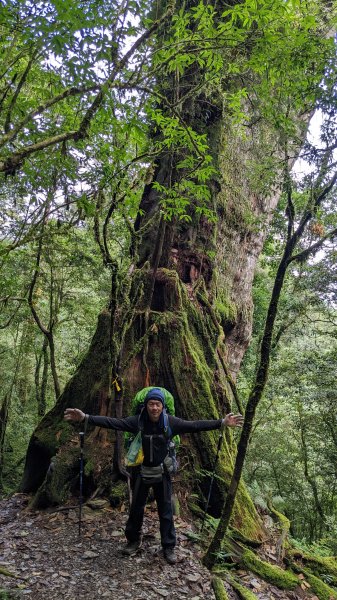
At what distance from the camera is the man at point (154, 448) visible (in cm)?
457

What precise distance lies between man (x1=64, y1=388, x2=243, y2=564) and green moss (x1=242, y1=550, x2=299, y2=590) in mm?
1019

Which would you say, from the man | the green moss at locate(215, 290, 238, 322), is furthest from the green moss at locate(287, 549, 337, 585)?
the green moss at locate(215, 290, 238, 322)

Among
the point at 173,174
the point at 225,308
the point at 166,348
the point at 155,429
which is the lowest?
the point at 155,429

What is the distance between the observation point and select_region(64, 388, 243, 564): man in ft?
15.0

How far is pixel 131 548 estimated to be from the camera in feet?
15.2

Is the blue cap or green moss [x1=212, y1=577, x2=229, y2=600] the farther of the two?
the blue cap

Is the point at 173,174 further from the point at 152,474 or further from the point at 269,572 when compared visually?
the point at 269,572

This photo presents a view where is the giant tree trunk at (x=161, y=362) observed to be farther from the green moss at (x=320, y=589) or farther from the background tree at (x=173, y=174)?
the green moss at (x=320, y=589)

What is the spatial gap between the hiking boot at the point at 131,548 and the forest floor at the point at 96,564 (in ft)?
0.17

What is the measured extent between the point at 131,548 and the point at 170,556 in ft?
1.47

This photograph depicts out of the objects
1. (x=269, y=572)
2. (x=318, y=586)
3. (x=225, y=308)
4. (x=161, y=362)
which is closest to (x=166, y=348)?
(x=161, y=362)

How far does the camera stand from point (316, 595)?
5000mm

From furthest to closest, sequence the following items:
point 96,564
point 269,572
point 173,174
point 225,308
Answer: point 225,308 → point 173,174 → point 269,572 → point 96,564

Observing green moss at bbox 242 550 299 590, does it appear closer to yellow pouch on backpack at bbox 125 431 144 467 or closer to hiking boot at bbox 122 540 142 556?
hiking boot at bbox 122 540 142 556
